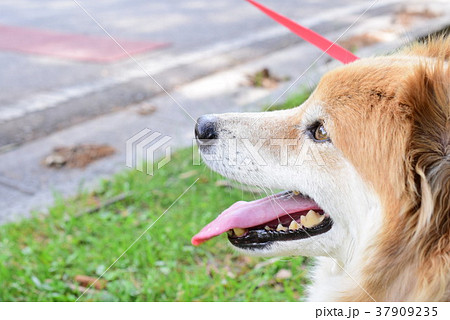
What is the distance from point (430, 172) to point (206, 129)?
975mm

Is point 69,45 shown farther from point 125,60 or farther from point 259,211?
point 259,211

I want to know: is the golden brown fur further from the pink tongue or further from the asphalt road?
the asphalt road

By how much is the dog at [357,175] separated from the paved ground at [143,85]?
80cm

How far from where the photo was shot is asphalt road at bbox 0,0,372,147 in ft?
17.6

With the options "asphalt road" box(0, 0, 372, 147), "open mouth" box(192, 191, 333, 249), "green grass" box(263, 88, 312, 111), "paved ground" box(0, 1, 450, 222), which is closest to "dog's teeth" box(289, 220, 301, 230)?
"open mouth" box(192, 191, 333, 249)

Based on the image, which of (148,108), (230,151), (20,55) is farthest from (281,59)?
(230,151)

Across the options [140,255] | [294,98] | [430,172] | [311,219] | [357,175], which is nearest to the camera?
[430,172]

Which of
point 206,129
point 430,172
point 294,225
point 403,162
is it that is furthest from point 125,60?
point 430,172

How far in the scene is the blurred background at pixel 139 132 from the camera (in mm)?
2959

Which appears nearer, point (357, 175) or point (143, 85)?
point (357, 175)

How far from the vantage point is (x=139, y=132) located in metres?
3.72

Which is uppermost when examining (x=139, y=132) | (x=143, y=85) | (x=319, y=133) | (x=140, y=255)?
(x=319, y=133)

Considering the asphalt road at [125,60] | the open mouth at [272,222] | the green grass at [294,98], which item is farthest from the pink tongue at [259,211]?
the asphalt road at [125,60]

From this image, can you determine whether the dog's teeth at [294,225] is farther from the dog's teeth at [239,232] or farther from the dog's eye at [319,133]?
the dog's eye at [319,133]
